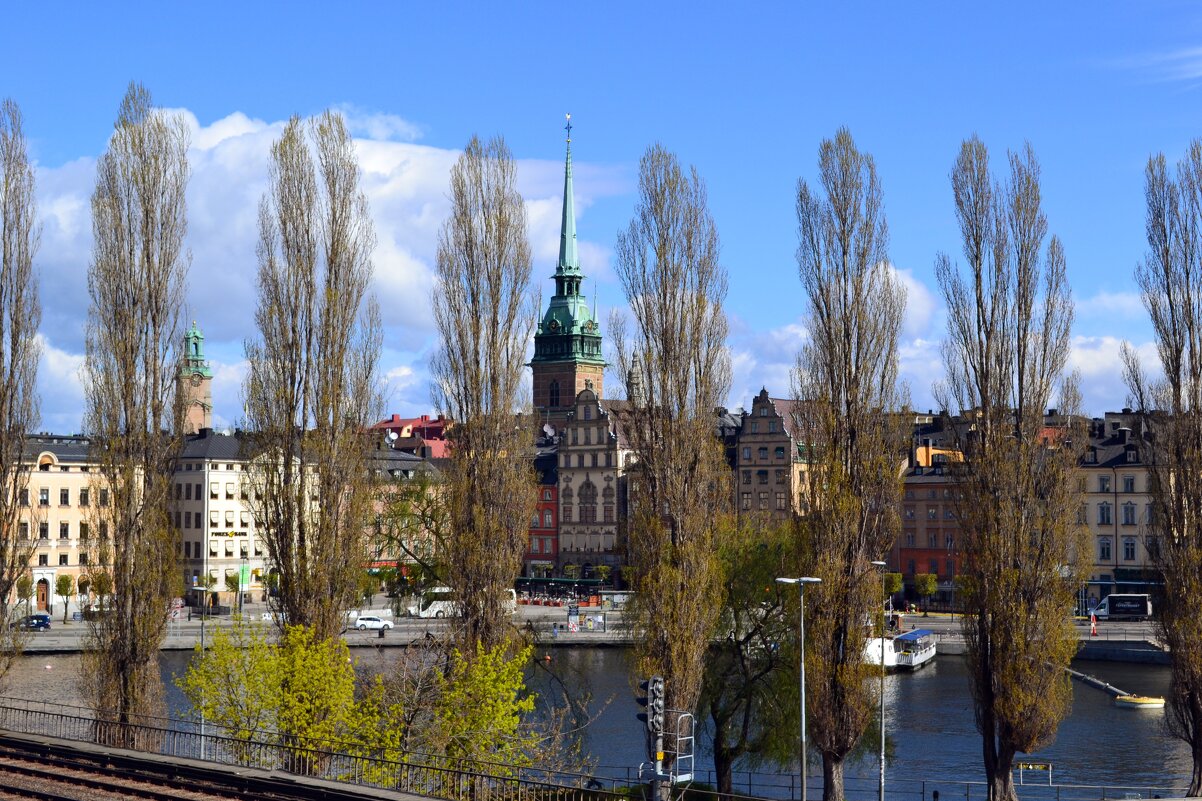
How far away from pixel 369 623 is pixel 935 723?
59.9 m

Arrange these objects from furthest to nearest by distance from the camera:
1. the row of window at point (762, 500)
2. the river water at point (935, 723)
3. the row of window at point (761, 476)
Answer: the row of window at point (761, 476), the row of window at point (762, 500), the river water at point (935, 723)

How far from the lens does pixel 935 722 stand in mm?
79438

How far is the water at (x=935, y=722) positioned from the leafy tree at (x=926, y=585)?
104ft

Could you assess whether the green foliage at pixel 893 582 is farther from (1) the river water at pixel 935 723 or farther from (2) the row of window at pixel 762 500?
(2) the row of window at pixel 762 500

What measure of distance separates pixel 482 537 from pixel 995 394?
1679 cm

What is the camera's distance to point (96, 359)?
Answer: 52.3 metres

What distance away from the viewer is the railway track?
36.0m

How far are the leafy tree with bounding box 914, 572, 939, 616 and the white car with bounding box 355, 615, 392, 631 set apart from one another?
48746mm

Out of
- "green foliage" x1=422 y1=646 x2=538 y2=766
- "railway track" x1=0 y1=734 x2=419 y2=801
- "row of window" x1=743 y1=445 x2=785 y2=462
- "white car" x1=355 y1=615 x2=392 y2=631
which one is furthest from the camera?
"row of window" x1=743 y1=445 x2=785 y2=462

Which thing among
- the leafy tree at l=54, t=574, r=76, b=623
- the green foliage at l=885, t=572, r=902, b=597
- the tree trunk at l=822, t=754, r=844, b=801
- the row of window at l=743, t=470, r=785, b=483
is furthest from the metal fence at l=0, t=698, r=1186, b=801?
the row of window at l=743, t=470, r=785, b=483

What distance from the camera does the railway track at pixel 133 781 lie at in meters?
36.0

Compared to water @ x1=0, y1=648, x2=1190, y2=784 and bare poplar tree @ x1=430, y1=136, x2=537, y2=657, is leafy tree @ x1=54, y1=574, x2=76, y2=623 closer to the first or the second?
water @ x1=0, y1=648, x2=1190, y2=784

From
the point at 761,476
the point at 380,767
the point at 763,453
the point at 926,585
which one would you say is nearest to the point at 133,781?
the point at 380,767

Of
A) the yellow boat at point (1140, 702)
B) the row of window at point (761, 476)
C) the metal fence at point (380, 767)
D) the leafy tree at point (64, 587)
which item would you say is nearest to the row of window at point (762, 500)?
the row of window at point (761, 476)
